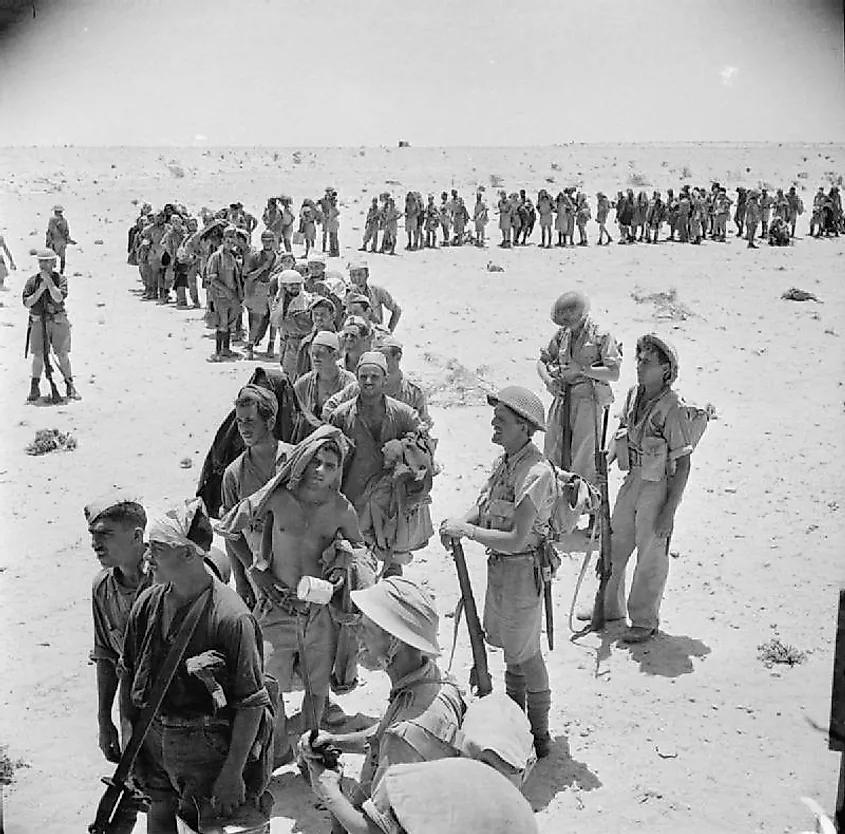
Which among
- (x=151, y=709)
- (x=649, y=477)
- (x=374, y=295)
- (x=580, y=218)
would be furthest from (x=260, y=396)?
(x=580, y=218)

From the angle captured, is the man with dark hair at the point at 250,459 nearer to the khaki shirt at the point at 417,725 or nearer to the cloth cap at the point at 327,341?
the cloth cap at the point at 327,341

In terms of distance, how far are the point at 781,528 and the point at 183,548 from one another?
6.27 metres

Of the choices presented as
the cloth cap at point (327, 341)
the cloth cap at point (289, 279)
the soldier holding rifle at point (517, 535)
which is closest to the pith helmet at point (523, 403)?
the soldier holding rifle at point (517, 535)

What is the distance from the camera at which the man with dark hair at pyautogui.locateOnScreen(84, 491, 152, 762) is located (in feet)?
12.2

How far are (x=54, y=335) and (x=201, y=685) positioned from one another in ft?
30.1

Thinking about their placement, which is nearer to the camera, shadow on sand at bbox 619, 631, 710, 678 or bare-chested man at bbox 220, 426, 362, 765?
bare-chested man at bbox 220, 426, 362, 765

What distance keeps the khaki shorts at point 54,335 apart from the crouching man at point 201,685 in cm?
880

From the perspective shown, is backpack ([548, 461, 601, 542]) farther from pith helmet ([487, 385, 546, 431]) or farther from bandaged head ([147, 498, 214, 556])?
bandaged head ([147, 498, 214, 556])

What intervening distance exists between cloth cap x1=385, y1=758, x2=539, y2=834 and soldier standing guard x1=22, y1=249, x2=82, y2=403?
1024cm

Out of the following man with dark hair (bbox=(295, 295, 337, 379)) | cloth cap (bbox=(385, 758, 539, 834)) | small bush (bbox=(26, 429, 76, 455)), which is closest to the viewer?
cloth cap (bbox=(385, 758, 539, 834))

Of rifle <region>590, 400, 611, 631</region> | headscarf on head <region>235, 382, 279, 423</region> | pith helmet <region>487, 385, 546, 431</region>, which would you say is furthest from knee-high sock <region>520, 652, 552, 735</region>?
headscarf on head <region>235, 382, 279, 423</region>

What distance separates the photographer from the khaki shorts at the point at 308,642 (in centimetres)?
473

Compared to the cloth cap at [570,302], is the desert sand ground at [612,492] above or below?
below

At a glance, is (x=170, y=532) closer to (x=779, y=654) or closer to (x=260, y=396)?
(x=260, y=396)
